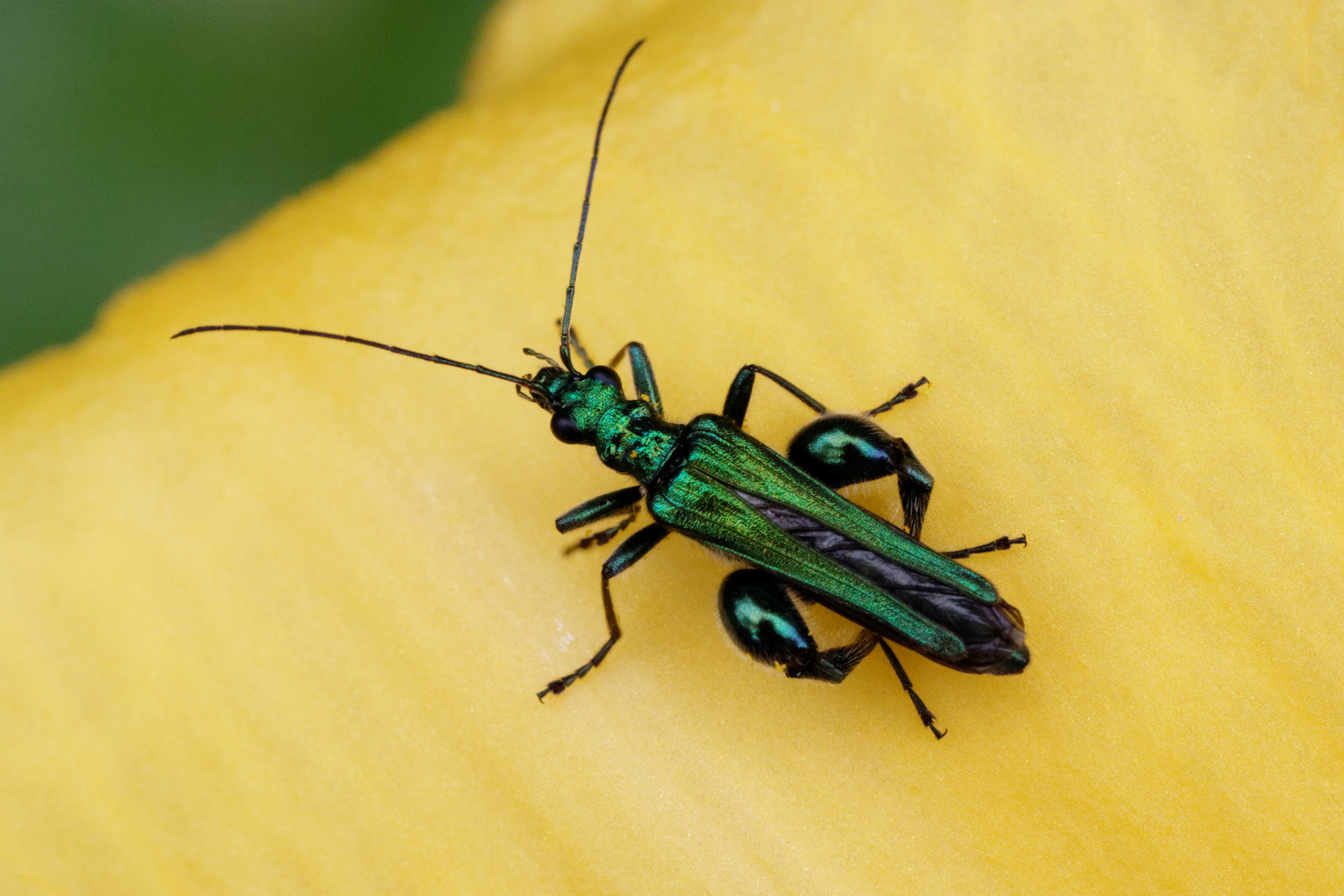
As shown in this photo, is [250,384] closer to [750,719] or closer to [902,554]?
[750,719]

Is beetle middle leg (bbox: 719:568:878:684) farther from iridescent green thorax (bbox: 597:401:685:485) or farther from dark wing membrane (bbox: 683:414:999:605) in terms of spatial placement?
iridescent green thorax (bbox: 597:401:685:485)

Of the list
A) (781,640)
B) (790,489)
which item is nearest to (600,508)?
(790,489)

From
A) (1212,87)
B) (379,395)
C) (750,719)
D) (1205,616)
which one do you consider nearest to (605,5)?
(379,395)

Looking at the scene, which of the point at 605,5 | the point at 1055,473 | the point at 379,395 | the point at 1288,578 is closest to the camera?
the point at 1288,578

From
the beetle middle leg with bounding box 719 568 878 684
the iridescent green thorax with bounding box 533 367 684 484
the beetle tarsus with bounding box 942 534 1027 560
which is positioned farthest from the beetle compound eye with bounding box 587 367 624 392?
the beetle tarsus with bounding box 942 534 1027 560

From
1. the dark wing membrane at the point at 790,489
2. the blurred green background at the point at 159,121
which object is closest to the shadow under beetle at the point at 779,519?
the dark wing membrane at the point at 790,489
